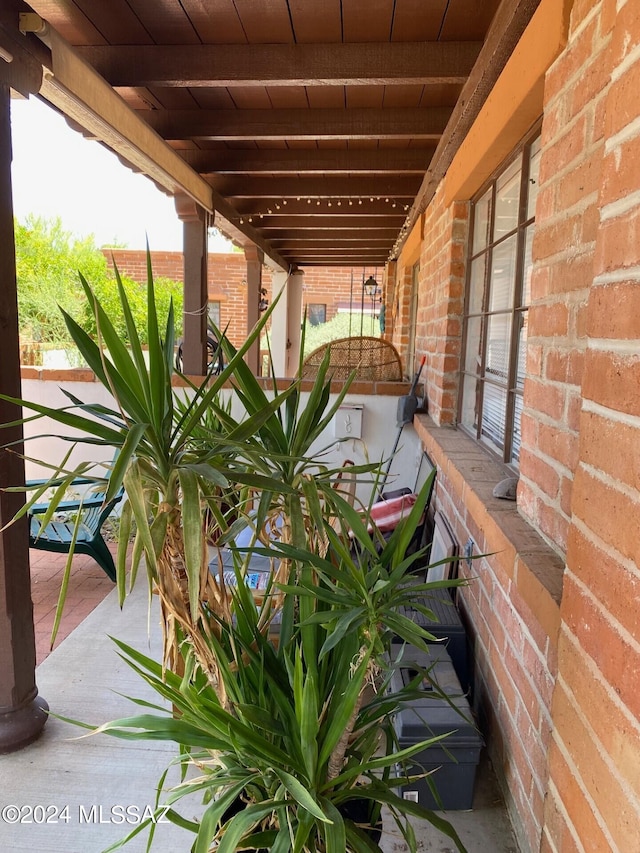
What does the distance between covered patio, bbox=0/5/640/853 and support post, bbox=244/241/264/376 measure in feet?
7.58

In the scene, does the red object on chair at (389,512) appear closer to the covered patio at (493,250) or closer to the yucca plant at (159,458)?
the covered patio at (493,250)

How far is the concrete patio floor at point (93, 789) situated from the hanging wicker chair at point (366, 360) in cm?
297

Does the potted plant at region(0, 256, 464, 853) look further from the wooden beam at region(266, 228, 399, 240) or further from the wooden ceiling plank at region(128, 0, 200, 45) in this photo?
the wooden beam at region(266, 228, 399, 240)

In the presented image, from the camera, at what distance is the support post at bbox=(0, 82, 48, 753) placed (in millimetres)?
1807

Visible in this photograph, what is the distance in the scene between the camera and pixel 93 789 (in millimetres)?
1780

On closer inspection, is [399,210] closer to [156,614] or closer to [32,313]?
[156,614]

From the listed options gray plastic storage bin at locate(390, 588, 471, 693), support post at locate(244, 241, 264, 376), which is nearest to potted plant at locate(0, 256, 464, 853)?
gray plastic storage bin at locate(390, 588, 471, 693)

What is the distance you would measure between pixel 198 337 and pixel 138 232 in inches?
525

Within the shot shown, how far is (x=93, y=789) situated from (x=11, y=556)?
2.40 feet

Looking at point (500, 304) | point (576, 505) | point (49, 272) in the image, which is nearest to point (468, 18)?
point (500, 304)

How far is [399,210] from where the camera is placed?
5.00 meters

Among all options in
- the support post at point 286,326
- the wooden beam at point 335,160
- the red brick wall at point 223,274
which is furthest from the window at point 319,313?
the wooden beam at point 335,160

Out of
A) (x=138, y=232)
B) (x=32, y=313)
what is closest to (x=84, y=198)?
(x=138, y=232)

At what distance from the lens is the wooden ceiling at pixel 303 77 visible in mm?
2172
